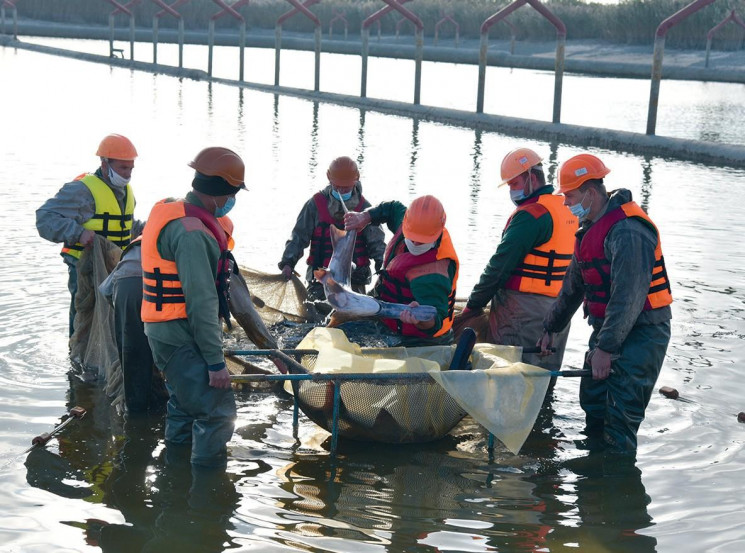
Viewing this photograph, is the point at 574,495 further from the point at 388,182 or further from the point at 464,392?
the point at 388,182

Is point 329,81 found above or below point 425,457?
above

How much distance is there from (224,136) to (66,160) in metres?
5.39

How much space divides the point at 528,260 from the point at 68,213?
3.04 meters

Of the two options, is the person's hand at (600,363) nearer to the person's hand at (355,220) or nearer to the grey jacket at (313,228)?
the person's hand at (355,220)

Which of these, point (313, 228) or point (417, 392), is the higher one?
point (313, 228)

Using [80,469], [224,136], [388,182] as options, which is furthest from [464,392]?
[224,136]

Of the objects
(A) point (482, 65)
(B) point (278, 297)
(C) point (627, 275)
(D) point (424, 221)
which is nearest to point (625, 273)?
(C) point (627, 275)

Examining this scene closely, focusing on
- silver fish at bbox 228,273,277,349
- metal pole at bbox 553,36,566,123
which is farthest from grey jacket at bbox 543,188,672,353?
metal pole at bbox 553,36,566,123

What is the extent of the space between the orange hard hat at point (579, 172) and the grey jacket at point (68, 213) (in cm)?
291

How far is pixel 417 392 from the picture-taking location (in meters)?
5.37

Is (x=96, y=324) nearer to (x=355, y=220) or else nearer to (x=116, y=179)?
(x=116, y=179)

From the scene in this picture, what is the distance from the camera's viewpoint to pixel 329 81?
1543 inches

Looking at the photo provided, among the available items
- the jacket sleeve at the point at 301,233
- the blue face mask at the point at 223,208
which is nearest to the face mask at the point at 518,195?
the jacket sleeve at the point at 301,233

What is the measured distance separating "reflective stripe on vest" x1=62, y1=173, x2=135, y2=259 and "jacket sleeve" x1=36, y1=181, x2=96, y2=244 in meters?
0.04
